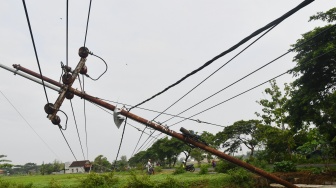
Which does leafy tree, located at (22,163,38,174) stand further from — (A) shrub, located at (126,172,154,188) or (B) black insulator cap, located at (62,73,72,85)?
(B) black insulator cap, located at (62,73,72,85)

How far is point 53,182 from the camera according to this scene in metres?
20.6

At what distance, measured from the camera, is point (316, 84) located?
20875 mm

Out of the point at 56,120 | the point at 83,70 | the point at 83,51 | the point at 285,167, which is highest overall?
the point at 83,51

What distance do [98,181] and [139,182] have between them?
4.00m

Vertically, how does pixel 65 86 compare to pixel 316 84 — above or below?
below

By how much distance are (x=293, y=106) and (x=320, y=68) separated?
3.78m

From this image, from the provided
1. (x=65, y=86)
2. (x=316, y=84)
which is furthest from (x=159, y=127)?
(x=316, y=84)

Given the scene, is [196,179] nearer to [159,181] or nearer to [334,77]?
[159,181]

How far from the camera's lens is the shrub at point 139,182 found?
1753cm

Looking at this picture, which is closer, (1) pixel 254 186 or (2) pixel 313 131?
(1) pixel 254 186

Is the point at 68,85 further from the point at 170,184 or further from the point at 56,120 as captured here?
the point at 170,184

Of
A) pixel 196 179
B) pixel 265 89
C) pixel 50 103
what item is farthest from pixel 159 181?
pixel 265 89

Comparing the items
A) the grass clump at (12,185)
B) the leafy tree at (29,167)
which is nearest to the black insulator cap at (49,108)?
the grass clump at (12,185)

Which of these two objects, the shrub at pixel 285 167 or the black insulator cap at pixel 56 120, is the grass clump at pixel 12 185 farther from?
the shrub at pixel 285 167
